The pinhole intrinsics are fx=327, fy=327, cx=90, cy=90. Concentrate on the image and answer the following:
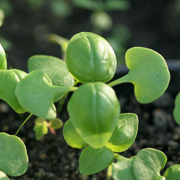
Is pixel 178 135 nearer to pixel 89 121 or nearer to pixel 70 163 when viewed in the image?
pixel 70 163

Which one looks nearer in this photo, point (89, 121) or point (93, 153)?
point (89, 121)

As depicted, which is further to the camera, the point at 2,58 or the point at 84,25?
the point at 84,25

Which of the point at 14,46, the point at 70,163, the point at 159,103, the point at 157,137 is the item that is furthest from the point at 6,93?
the point at 14,46

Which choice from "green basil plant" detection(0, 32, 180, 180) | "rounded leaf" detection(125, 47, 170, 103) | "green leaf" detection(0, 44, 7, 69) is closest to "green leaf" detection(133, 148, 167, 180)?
"green basil plant" detection(0, 32, 180, 180)

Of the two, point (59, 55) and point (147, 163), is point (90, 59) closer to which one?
point (147, 163)

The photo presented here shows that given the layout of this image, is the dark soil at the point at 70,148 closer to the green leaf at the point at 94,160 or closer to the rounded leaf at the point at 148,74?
the green leaf at the point at 94,160

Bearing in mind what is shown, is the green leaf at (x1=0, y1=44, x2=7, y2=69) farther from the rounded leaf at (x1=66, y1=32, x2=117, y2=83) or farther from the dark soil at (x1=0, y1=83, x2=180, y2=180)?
the dark soil at (x1=0, y1=83, x2=180, y2=180)

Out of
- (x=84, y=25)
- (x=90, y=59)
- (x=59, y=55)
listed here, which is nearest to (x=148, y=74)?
(x=90, y=59)

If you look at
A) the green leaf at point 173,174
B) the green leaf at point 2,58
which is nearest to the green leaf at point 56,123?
the green leaf at point 2,58
